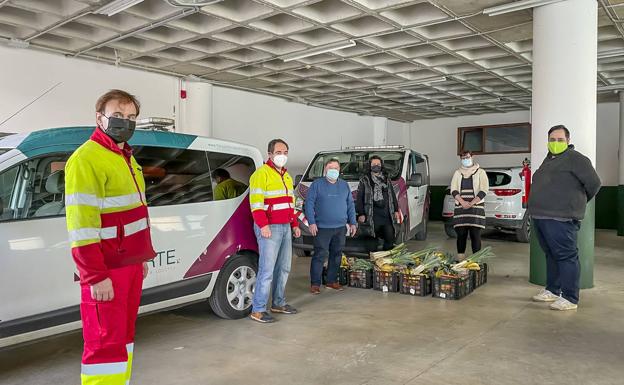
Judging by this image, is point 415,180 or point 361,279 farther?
point 415,180

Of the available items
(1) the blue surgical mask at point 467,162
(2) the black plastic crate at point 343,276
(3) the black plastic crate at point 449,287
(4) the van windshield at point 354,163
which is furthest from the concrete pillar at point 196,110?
(3) the black plastic crate at point 449,287

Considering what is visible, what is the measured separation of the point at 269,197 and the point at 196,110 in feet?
16.6

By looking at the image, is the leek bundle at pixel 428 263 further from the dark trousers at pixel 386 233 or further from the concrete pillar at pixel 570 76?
the concrete pillar at pixel 570 76

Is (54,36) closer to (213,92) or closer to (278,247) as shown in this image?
(213,92)

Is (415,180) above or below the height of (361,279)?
above

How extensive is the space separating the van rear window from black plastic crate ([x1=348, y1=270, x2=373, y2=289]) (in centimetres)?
477

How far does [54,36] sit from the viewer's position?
22.1 ft

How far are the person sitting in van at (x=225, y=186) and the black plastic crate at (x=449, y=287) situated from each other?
2.31 m

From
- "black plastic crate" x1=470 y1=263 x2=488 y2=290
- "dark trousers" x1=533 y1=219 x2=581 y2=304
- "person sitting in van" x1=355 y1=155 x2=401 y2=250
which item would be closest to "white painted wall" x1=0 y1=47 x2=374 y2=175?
"person sitting in van" x1=355 y1=155 x2=401 y2=250

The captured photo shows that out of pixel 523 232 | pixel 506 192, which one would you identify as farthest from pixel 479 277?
pixel 523 232

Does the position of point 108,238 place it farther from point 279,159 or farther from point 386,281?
point 386,281

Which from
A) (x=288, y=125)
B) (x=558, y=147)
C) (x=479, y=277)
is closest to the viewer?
(x=558, y=147)

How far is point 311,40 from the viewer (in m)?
7.13

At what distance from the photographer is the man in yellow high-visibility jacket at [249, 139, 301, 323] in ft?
14.4
